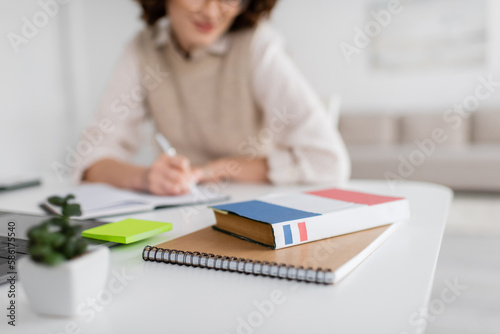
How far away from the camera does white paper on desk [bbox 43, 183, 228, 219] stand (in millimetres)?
743

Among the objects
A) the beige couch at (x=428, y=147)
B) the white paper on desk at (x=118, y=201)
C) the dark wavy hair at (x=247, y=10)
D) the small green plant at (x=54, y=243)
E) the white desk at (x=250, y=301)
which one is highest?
the dark wavy hair at (x=247, y=10)

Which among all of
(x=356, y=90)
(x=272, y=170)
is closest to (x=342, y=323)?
(x=272, y=170)

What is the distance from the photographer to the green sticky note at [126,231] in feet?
1.77

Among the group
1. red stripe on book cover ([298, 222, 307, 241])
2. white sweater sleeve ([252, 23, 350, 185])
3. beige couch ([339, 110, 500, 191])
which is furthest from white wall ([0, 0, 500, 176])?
red stripe on book cover ([298, 222, 307, 241])

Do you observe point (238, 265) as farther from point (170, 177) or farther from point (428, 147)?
point (428, 147)

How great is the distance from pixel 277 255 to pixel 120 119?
939 millimetres

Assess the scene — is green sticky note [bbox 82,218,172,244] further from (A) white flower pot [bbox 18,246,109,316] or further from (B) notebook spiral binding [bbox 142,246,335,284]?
(A) white flower pot [bbox 18,246,109,316]

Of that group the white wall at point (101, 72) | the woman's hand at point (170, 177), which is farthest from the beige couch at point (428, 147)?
the woman's hand at point (170, 177)

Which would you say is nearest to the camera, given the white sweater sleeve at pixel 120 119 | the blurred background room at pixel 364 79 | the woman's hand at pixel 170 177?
the woman's hand at pixel 170 177

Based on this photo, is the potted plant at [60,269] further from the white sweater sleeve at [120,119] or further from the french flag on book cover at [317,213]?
the white sweater sleeve at [120,119]

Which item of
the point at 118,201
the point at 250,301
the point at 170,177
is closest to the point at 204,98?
the point at 170,177

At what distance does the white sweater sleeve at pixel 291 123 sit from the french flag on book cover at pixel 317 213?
41cm

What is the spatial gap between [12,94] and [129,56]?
86.3 inches

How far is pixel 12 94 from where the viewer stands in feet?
10.1
